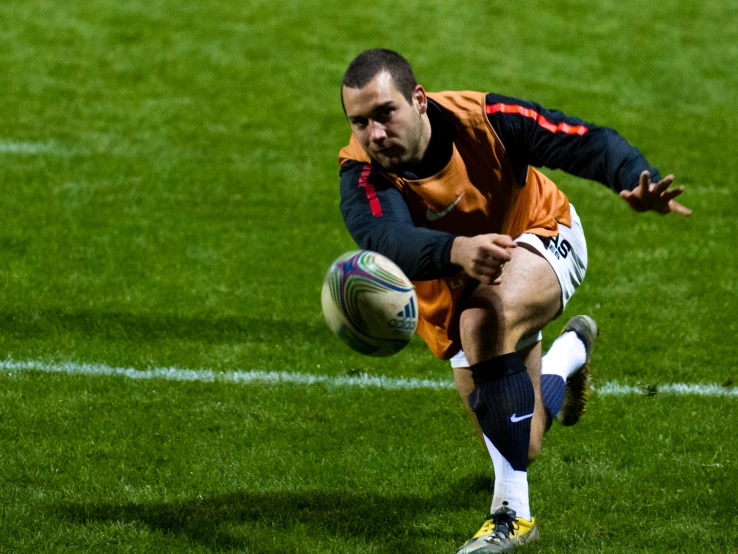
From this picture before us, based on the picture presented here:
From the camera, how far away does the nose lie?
14.9 feet

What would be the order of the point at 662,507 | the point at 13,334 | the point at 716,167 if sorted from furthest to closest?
the point at 716,167 < the point at 13,334 < the point at 662,507

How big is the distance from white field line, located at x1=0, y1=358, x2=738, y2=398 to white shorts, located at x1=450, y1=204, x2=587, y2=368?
4.67ft

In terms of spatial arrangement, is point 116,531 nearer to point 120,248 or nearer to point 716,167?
point 120,248

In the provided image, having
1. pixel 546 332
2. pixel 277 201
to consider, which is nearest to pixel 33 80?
pixel 277 201

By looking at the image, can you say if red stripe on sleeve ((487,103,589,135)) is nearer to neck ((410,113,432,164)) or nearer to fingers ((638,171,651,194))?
neck ((410,113,432,164))

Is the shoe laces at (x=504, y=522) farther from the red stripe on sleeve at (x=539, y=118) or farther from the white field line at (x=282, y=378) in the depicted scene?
the white field line at (x=282, y=378)

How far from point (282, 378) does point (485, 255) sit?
9.64ft

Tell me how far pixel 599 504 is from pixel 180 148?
7136 mm

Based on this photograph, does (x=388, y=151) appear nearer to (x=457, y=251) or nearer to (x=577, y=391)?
(x=457, y=251)

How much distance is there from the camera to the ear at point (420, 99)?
4738mm

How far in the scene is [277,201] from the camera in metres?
9.91

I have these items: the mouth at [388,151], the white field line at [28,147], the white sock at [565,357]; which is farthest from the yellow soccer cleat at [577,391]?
the white field line at [28,147]

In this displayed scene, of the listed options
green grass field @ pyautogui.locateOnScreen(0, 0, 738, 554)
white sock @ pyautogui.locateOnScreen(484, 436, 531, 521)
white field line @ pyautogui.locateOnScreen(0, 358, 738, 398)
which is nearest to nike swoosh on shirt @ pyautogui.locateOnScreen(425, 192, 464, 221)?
white sock @ pyautogui.locateOnScreen(484, 436, 531, 521)

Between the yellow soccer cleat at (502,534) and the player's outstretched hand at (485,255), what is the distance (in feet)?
3.43
